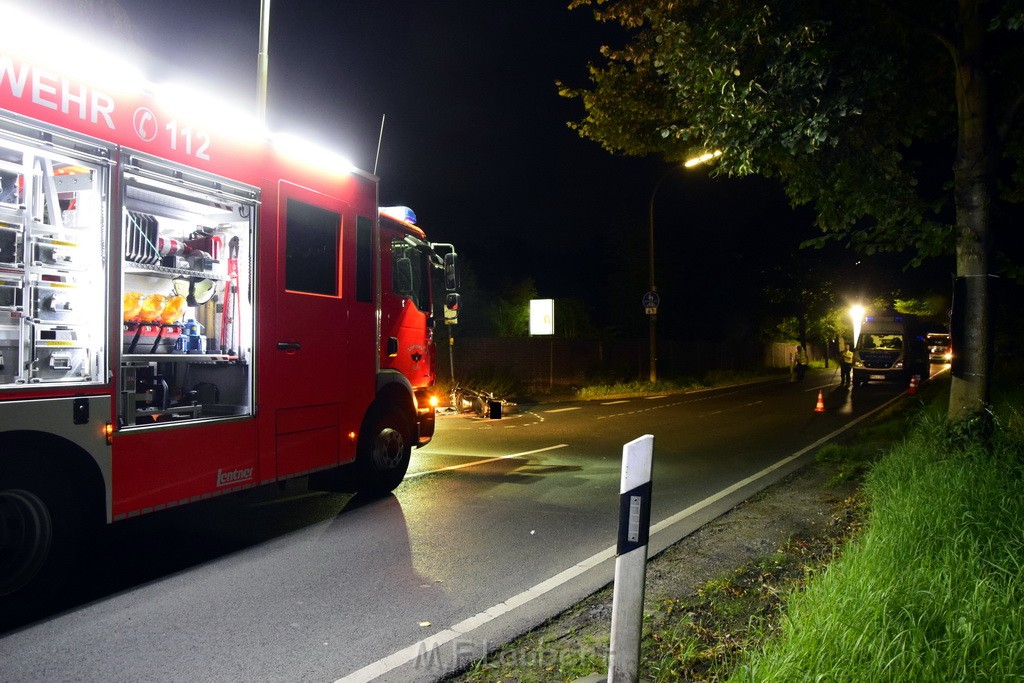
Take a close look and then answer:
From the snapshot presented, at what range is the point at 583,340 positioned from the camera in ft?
93.1

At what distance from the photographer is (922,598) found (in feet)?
12.8

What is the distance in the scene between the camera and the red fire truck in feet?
15.3

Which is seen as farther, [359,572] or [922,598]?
[359,572]

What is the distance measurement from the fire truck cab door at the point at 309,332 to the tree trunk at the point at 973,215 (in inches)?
252

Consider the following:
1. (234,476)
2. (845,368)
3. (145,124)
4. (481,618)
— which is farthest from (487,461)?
(845,368)

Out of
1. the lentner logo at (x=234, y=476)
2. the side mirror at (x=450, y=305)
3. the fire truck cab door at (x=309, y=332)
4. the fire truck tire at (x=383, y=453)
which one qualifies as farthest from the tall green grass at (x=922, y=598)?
the side mirror at (x=450, y=305)

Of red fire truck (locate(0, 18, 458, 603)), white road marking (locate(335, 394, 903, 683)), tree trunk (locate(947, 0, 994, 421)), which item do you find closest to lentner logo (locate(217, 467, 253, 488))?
red fire truck (locate(0, 18, 458, 603))

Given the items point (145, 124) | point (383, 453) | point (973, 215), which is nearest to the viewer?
point (145, 124)

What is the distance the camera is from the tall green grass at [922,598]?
3230 mm

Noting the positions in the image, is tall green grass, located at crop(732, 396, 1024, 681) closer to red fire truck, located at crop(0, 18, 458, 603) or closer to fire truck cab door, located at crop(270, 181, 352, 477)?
red fire truck, located at crop(0, 18, 458, 603)

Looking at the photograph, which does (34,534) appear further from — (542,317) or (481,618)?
(542,317)

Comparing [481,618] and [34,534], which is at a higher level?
[34,534]

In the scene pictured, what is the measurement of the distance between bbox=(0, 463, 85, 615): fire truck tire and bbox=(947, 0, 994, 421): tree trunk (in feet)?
26.9

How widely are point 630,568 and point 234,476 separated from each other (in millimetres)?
3748
